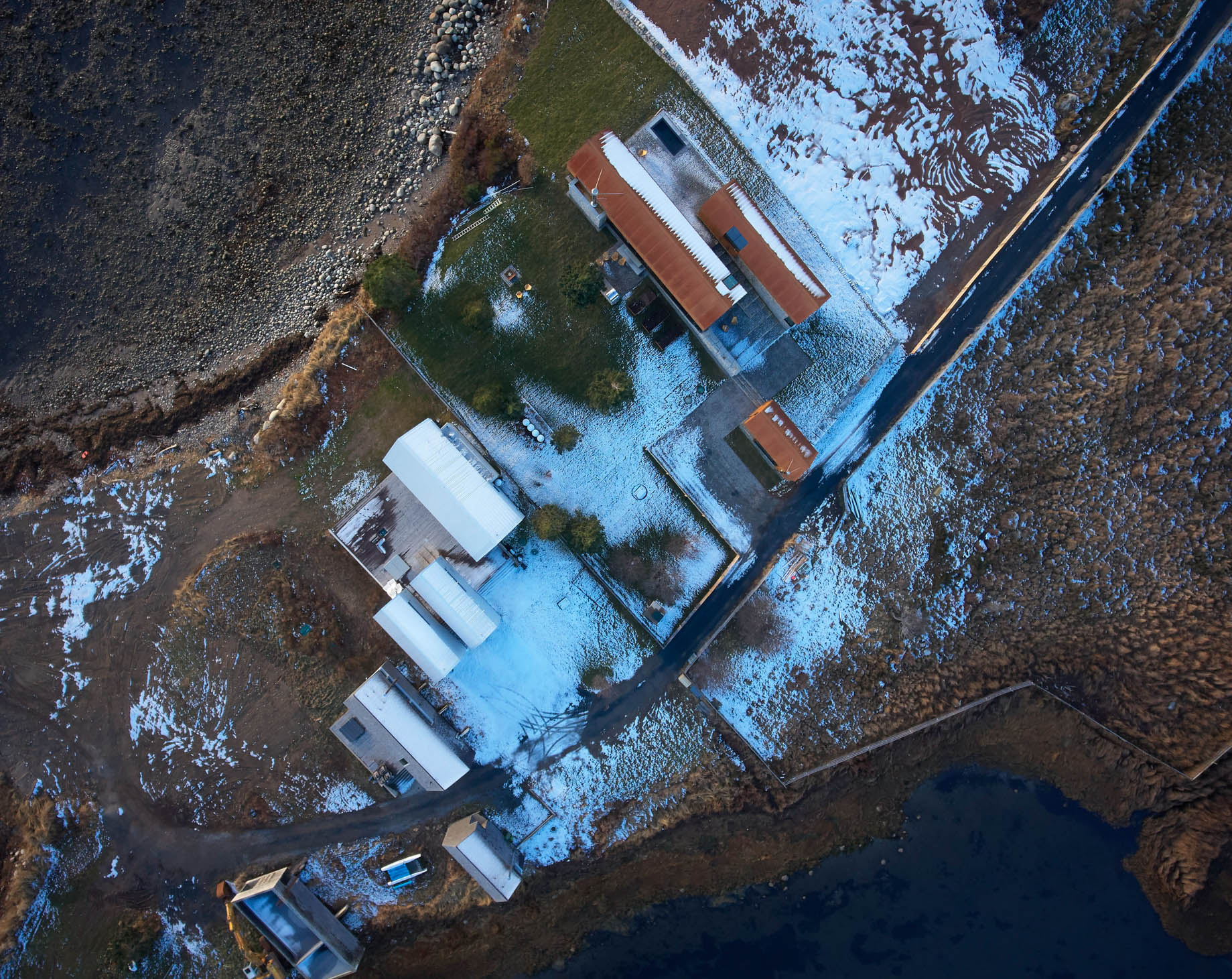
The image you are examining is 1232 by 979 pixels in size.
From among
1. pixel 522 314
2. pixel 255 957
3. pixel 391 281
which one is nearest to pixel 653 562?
pixel 522 314

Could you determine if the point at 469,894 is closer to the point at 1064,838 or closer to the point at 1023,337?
the point at 1064,838

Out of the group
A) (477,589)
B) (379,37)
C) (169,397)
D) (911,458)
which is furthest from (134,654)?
(911,458)

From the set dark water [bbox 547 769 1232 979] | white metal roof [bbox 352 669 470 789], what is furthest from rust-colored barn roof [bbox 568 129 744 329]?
dark water [bbox 547 769 1232 979]

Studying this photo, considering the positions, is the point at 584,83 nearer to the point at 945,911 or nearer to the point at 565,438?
the point at 565,438

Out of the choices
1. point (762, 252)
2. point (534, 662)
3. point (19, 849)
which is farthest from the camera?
point (534, 662)

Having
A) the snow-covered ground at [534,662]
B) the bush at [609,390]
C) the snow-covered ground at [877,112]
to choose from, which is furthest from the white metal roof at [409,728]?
the snow-covered ground at [877,112]

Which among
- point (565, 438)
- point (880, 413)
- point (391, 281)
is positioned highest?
point (391, 281)
